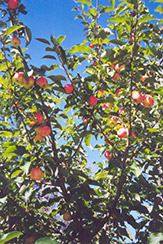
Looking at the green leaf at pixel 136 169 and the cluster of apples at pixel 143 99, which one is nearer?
the green leaf at pixel 136 169

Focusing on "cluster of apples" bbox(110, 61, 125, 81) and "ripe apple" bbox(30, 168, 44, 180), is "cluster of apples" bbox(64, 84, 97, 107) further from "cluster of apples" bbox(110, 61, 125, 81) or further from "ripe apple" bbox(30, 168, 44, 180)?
"ripe apple" bbox(30, 168, 44, 180)

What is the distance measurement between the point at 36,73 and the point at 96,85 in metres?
0.67

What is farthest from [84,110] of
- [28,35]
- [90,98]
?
[28,35]

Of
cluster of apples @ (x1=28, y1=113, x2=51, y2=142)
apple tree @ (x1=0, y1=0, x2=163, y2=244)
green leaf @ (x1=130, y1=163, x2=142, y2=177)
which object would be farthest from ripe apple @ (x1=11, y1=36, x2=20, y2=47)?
green leaf @ (x1=130, y1=163, x2=142, y2=177)

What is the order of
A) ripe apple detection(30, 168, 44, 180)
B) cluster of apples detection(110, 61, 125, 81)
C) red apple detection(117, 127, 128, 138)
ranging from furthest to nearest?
1. red apple detection(117, 127, 128, 138)
2. cluster of apples detection(110, 61, 125, 81)
3. ripe apple detection(30, 168, 44, 180)

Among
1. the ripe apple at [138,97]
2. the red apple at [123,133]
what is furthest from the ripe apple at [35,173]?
the ripe apple at [138,97]

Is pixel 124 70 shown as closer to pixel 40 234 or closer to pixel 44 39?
pixel 44 39

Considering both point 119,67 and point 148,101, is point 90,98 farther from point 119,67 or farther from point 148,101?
point 148,101

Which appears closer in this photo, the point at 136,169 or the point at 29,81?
the point at 136,169

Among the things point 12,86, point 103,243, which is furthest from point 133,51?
point 103,243

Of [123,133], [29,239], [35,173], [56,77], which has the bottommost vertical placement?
[29,239]

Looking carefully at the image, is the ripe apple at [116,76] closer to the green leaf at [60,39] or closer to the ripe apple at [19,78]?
the green leaf at [60,39]

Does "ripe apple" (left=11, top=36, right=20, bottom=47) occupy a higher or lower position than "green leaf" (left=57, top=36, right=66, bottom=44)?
lower

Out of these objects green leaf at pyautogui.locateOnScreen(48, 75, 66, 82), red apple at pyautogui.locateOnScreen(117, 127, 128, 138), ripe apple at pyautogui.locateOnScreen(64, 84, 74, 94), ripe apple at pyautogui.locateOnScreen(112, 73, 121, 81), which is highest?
ripe apple at pyautogui.locateOnScreen(112, 73, 121, 81)
